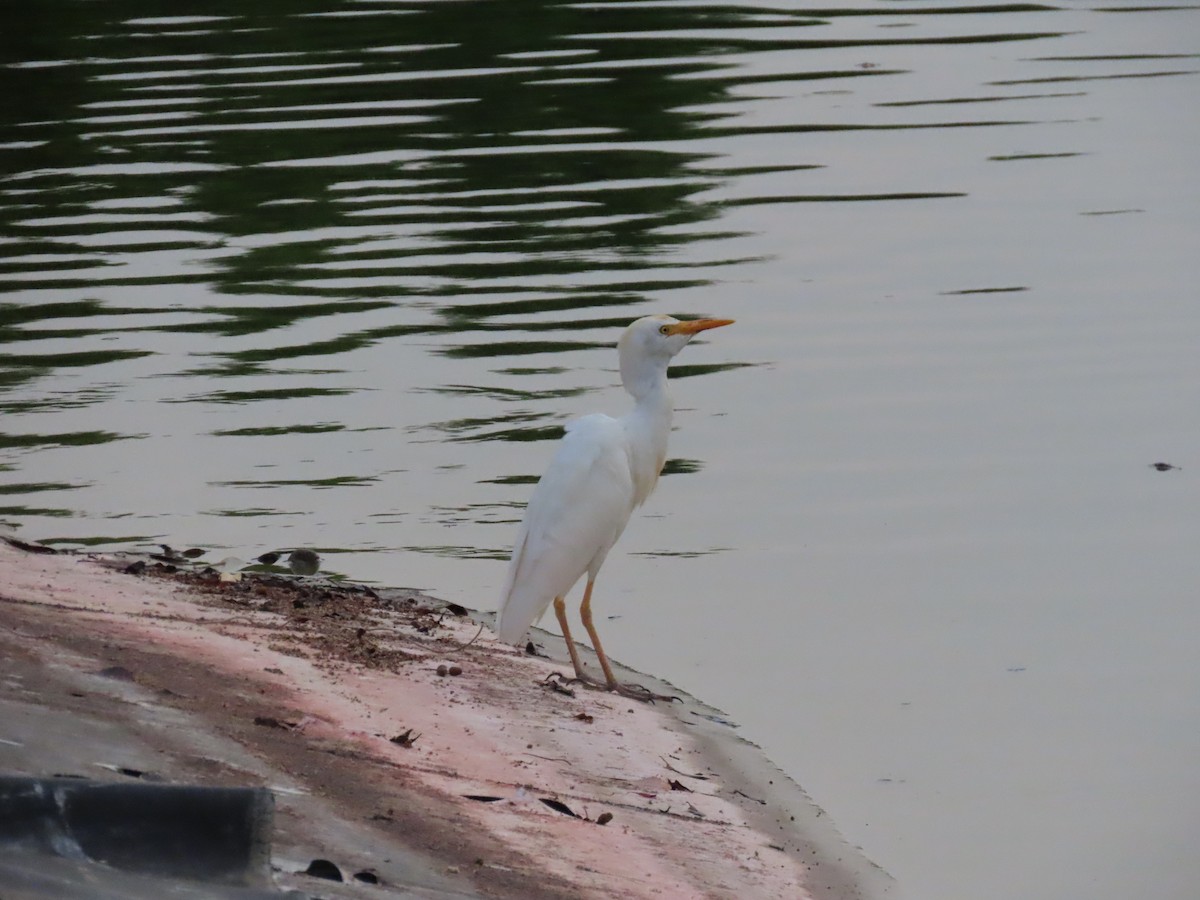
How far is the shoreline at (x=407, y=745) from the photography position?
471 centimetres

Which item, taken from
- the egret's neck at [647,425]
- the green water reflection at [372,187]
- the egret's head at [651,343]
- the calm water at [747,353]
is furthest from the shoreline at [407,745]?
the green water reflection at [372,187]

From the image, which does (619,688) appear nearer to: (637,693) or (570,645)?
(637,693)

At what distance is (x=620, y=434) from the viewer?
7219 mm

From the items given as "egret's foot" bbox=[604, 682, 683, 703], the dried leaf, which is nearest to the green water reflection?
"egret's foot" bbox=[604, 682, 683, 703]

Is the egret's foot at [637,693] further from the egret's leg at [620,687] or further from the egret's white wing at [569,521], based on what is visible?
the egret's white wing at [569,521]

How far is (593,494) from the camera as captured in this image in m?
7.02

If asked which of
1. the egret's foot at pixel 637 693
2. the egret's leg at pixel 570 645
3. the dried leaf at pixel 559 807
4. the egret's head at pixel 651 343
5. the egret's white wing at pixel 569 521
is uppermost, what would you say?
the egret's head at pixel 651 343

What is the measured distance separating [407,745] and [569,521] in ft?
5.28

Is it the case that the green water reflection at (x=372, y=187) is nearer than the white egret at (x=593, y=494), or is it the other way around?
the white egret at (x=593, y=494)

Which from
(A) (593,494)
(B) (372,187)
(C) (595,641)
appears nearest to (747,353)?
(A) (593,494)

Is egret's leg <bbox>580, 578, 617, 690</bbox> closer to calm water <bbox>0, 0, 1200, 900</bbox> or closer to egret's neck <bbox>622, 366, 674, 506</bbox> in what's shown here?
calm water <bbox>0, 0, 1200, 900</bbox>

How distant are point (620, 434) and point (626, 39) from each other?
1326cm

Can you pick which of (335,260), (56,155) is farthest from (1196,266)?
(56,155)

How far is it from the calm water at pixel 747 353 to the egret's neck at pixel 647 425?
672mm
